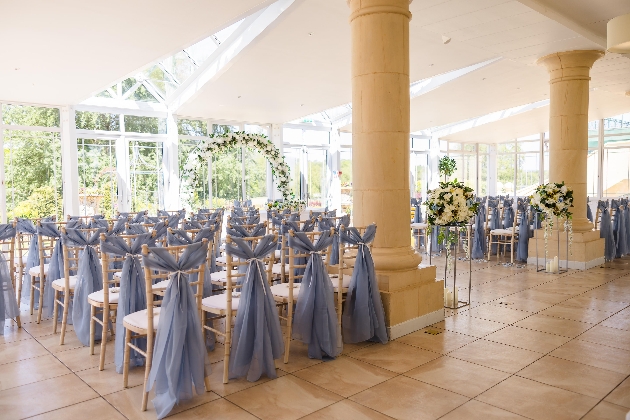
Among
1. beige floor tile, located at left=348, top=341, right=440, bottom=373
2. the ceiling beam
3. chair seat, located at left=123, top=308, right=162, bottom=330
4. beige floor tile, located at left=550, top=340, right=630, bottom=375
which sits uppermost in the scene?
the ceiling beam

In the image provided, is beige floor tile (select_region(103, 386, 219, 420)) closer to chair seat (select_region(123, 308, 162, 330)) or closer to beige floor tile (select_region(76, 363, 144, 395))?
beige floor tile (select_region(76, 363, 144, 395))

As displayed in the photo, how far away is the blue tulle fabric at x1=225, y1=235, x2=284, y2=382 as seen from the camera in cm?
359

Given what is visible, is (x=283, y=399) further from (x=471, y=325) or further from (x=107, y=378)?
(x=471, y=325)

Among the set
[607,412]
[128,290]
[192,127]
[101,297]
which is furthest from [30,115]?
[607,412]

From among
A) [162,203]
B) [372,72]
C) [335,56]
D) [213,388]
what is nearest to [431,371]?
[213,388]

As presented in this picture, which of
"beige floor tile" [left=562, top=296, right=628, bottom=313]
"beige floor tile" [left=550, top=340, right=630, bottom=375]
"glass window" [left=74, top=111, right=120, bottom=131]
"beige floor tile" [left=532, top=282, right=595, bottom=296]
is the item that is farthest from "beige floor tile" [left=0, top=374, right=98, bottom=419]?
"glass window" [left=74, top=111, right=120, bottom=131]

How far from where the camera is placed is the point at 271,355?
12.0 ft

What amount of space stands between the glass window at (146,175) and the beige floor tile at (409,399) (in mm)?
9322

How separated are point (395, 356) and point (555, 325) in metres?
1.86

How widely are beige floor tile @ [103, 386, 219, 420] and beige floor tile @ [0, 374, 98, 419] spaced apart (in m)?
0.18

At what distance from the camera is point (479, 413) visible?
10.1 feet

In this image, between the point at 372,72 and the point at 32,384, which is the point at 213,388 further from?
the point at 372,72

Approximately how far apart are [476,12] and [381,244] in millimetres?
3298

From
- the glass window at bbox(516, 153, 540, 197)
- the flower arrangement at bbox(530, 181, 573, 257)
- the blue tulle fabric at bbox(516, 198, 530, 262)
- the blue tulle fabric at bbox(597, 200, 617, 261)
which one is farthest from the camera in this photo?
the glass window at bbox(516, 153, 540, 197)
